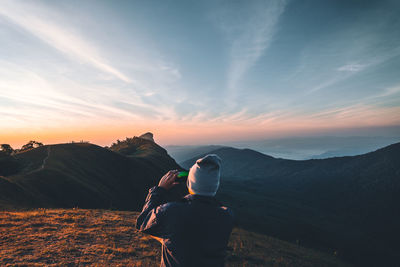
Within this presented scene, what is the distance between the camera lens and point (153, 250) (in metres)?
9.24

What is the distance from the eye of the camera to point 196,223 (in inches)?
86.8

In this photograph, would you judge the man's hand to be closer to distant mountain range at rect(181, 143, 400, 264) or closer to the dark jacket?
the dark jacket

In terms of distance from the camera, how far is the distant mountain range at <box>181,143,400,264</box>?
45156 millimetres

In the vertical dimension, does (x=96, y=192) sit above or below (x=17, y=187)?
below

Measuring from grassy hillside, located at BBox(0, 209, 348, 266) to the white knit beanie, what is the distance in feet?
23.9

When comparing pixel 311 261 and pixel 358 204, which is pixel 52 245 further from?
pixel 358 204

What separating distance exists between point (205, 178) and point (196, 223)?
1.70 feet

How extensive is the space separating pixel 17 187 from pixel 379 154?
481 ft

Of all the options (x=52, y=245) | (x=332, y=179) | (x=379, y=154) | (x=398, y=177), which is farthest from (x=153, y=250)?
(x=379, y=154)

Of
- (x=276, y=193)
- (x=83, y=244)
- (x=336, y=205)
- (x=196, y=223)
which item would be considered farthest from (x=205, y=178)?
(x=276, y=193)

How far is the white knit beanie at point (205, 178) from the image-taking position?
2348mm

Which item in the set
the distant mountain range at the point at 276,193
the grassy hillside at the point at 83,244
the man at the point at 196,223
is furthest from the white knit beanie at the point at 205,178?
the grassy hillside at the point at 83,244

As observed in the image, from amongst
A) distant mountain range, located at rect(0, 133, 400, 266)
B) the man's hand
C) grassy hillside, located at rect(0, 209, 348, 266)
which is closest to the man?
the man's hand

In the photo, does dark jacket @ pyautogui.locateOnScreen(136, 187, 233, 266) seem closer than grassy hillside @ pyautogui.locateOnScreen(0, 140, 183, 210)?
Yes
